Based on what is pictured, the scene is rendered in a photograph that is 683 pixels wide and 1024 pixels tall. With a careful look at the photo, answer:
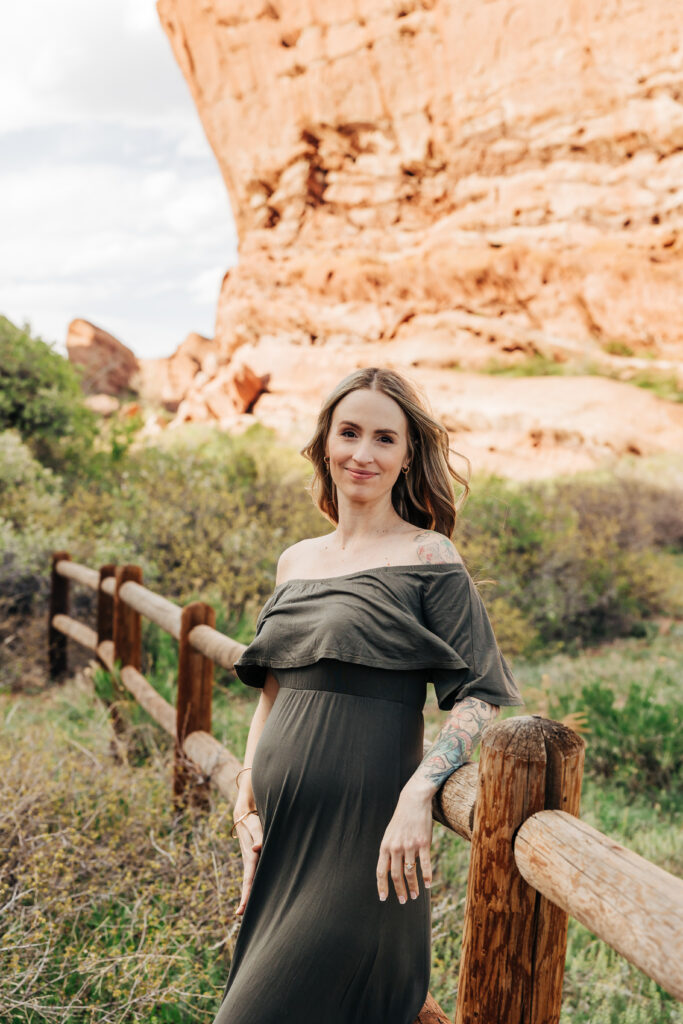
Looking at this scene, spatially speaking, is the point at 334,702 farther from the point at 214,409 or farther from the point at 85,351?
the point at 85,351

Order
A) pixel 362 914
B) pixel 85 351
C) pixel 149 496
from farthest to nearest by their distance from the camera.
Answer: pixel 85 351
pixel 149 496
pixel 362 914

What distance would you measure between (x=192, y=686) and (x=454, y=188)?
21.4 meters

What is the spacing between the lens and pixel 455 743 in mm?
1460

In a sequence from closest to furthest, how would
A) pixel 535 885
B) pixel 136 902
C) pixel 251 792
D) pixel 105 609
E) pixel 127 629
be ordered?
pixel 535 885
pixel 251 792
pixel 136 902
pixel 127 629
pixel 105 609

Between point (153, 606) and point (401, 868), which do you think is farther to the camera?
point (153, 606)

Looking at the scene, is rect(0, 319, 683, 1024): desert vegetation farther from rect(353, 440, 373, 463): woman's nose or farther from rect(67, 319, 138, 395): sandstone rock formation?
rect(67, 319, 138, 395): sandstone rock formation

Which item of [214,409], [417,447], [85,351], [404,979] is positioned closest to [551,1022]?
[404,979]

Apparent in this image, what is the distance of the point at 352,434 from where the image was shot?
1.79 meters

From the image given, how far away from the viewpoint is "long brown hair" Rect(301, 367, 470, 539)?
180cm

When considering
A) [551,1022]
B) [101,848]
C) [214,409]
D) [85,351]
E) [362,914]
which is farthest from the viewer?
[85,351]

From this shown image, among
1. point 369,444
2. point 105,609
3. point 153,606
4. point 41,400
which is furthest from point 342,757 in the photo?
point 41,400

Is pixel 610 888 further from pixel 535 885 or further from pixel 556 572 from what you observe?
pixel 556 572

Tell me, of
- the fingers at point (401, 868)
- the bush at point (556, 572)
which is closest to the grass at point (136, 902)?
the fingers at point (401, 868)

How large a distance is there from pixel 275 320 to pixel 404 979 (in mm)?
22797
